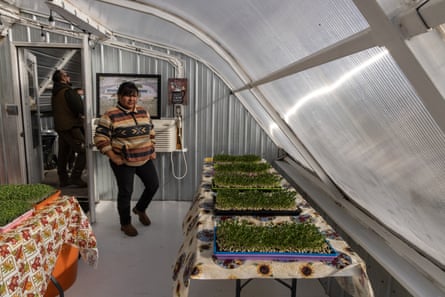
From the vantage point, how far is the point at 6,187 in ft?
6.78

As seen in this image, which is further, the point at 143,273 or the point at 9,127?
the point at 9,127

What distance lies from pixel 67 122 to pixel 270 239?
11.5 feet

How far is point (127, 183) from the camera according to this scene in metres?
3.06

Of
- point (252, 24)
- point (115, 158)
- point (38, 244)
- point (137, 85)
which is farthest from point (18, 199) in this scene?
point (137, 85)

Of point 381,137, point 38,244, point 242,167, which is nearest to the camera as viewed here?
point 381,137

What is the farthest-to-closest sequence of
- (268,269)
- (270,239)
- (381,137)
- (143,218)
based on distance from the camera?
(143,218) < (270,239) < (268,269) < (381,137)

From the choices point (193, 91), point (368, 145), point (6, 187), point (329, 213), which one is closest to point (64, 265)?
point (6, 187)

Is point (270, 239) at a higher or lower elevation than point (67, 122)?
lower

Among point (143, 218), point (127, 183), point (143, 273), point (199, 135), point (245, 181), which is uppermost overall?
point (199, 135)

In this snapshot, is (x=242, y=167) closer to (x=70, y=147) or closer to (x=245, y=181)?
(x=245, y=181)

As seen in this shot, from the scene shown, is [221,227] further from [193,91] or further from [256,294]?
[193,91]

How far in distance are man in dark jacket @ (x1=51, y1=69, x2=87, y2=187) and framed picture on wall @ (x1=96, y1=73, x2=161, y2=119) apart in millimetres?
288

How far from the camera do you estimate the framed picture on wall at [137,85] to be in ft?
12.8

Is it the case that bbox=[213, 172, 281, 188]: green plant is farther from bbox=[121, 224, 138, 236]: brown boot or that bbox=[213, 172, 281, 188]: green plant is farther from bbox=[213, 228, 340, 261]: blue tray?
bbox=[121, 224, 138, 236]: brown boot
